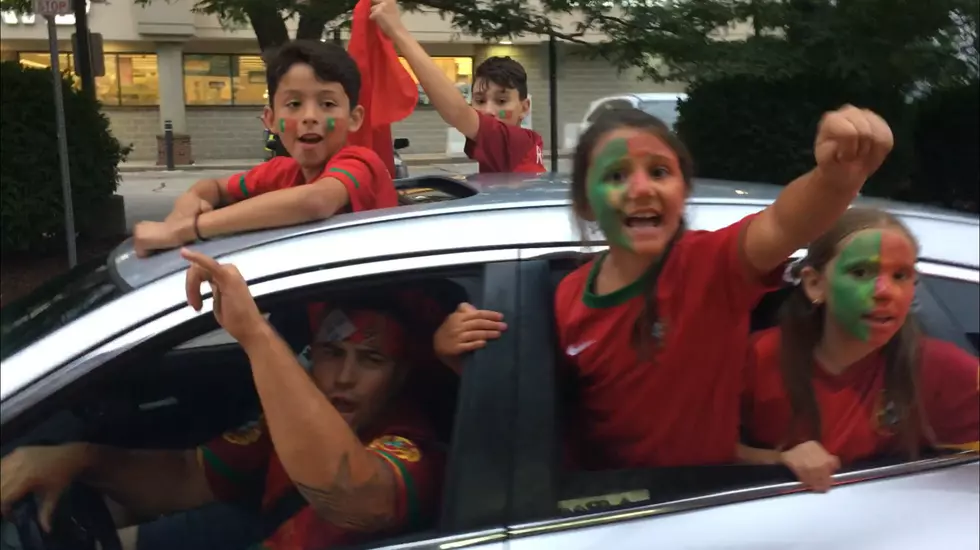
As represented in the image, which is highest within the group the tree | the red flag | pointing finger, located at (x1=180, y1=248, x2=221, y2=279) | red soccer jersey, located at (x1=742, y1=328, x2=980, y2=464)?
the tree

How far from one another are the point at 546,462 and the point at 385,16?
1455mm

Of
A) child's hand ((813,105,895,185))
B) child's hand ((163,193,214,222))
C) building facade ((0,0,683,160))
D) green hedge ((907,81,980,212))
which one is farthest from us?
building facade ((0,0,683,160))

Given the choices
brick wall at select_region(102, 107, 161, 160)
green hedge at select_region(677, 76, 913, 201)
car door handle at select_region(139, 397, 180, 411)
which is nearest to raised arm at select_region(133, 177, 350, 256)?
car door handle at select_region(139, 397, 180, 411)

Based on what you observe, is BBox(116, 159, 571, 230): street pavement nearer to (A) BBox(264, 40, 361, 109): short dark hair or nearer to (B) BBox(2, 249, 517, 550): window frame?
(A) BBox(264, 40, 361, 109): short dark hair

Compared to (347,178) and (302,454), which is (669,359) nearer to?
(302,454)

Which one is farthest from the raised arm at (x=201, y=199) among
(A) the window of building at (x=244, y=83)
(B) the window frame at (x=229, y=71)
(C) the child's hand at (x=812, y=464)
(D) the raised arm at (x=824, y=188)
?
(B) the window frame at (x=229, y=71)

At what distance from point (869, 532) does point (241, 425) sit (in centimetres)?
134

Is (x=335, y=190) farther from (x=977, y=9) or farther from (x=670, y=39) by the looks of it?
(x=977, y=9)

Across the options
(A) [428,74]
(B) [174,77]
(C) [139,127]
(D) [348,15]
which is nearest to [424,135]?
(B) [174,77]

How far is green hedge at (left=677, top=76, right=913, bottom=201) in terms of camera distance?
8.03m

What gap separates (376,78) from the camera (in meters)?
2.64

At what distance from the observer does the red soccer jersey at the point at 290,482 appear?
1.69 m

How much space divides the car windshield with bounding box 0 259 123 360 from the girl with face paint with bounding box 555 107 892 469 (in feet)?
2.83

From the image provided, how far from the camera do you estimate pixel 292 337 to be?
190cm
